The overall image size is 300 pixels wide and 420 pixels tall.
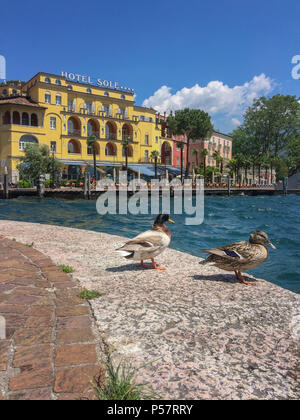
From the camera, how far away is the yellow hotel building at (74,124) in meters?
41.8

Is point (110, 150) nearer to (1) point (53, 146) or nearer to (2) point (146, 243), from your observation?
(1) point (53, 146)

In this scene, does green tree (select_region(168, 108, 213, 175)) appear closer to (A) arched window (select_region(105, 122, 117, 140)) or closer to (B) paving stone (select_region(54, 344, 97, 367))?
(A) arched window (select_region(105, 122, 117, 140))

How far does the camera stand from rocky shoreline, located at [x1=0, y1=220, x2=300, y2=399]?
2.05 m

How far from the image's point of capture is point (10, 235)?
753cm

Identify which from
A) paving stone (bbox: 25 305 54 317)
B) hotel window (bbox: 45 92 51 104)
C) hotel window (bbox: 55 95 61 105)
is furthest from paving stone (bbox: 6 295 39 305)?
hotel window (bbox: 55 95 61 105)

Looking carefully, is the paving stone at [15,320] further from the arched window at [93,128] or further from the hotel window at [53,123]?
the arched window at [93,128]

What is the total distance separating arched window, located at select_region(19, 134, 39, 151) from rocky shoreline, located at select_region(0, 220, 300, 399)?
136ft

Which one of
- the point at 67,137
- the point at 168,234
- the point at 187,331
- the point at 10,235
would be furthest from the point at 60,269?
the point at 67,137

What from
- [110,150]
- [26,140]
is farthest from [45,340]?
[110,150]

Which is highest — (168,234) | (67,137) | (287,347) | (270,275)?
(67,137)

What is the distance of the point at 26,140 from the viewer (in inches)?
1684

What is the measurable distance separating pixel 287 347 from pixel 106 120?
50717 mm
